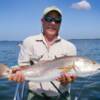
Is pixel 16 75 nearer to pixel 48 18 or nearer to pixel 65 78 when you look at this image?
pixel 65 78

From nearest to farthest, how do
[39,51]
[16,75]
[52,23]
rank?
1. [16,75]
2. [52,23]
3. [39,51]

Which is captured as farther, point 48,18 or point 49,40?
point 49,40

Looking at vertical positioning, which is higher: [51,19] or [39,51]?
[51,19]

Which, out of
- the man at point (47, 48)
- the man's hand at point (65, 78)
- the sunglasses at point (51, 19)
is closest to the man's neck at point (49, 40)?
the man at point (47, 48)

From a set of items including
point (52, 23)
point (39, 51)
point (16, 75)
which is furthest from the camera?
point (39, 51)

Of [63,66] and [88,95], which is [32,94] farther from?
[88,95]

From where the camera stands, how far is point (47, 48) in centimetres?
687

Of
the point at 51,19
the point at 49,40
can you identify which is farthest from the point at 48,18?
the point at 49,40

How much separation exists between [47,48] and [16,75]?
0.94 metres

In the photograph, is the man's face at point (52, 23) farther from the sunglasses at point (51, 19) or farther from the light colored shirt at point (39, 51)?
the light colored shirt at point (39, 51)

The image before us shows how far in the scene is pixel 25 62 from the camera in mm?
6832

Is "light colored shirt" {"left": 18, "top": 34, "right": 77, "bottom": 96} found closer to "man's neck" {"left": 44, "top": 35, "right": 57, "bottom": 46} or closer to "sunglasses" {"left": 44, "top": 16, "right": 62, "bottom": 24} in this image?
"man's neck" {"left": 44, "top": 35, "right": 57, "bottom": 46}

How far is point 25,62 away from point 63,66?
907 mm

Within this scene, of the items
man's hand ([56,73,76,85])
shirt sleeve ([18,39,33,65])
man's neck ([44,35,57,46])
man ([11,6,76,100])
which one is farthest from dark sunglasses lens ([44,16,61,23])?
man's hand ([56,73,76,85])
